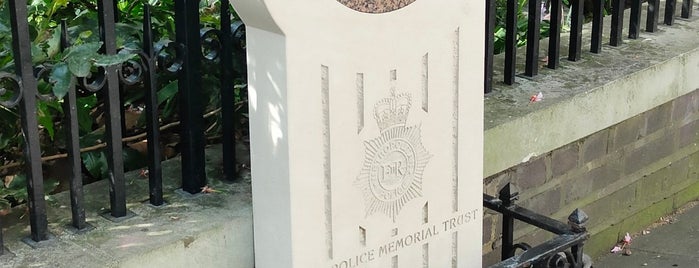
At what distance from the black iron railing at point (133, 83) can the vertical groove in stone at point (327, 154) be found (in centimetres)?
49

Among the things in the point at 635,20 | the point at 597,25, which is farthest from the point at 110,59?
the point at 635,20

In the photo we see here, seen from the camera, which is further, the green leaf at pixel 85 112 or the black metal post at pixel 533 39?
the black metal post at pixel 533 39

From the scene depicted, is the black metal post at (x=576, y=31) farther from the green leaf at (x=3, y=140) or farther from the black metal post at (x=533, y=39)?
the green leaf at (x=3, y=140)

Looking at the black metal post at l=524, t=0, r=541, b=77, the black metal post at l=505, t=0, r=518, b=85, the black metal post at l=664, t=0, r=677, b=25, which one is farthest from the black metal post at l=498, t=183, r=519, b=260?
the black metal post at l=664, t=0, r=677, b=25

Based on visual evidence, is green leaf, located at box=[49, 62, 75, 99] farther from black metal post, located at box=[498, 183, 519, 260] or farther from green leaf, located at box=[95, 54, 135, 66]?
black metal post, located at box=[498, 183, 519, 260]

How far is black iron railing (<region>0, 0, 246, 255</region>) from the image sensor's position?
2.63 metres

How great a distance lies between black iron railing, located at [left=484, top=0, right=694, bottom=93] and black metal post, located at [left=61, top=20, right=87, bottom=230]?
4.90 feet

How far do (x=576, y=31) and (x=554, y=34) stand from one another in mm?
131

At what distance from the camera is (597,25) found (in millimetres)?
4199

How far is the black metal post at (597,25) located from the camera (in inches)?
164

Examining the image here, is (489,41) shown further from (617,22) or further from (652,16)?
(652,16)

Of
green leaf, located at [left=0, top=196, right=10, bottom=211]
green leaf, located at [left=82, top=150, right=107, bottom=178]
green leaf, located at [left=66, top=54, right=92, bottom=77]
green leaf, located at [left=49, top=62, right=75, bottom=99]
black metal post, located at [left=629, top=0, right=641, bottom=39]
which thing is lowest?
green leaf, located at [left=0, top=196, right=10, bottom=211]

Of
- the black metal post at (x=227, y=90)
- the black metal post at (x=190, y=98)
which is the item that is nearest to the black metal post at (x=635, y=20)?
the black metal post at (x=227, y=90)

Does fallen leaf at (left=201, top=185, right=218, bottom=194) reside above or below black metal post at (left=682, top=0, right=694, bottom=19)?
below
